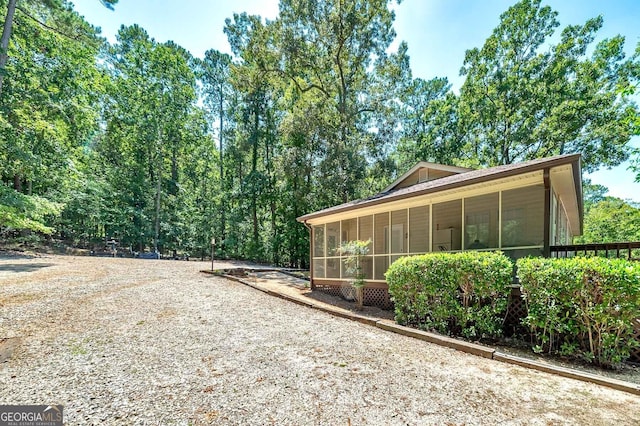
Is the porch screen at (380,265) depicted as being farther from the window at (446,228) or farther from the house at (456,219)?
the window at (446,228)

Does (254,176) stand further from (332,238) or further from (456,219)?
(456,219)

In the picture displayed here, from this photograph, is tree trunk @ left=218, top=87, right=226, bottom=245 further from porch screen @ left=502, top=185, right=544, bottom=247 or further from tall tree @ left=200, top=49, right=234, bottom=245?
porch screen @ left=502, top=185, right=544, bottom=247

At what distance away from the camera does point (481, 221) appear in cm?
674

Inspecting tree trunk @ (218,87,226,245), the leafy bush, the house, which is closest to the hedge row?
the leafy bush

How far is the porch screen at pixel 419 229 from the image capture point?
305 inches

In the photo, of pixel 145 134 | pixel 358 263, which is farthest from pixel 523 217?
pixel 145 134

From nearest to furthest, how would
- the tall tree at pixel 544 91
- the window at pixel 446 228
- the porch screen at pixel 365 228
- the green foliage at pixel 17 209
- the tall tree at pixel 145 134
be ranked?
the window at pixel 446 228 → the porch screen at pixel 365 228 → the green foliage at pixel 17 209 → the tall tree at pixel 544 91 → the tall tree at pixel 145 134

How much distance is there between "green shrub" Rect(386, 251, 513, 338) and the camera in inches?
191

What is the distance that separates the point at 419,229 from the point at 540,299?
12.1ft

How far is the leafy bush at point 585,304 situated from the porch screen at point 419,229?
3.21 m

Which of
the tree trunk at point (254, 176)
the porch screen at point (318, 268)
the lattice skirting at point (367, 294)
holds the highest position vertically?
the tree trunk at point (254, 176)

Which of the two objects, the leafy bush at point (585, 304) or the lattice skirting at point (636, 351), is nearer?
the leafy bush at point (585, 304)

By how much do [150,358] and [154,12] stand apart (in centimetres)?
1323

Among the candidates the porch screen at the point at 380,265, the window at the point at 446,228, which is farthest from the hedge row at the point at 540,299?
the porch screen at the point at 380,265
